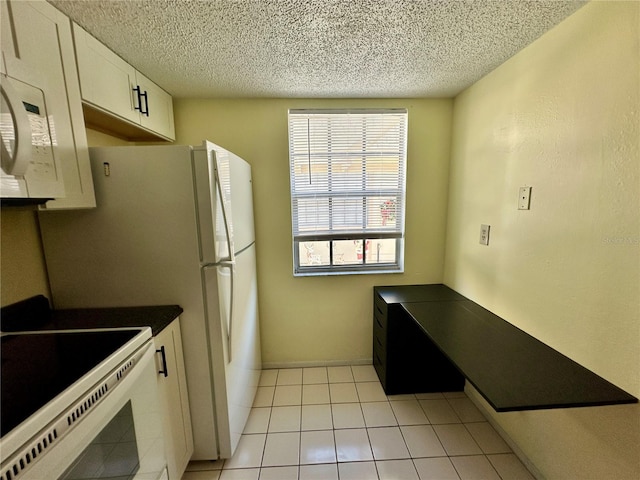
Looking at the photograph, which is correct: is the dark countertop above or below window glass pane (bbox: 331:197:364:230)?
below

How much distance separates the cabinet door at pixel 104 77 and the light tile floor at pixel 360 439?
2087mm

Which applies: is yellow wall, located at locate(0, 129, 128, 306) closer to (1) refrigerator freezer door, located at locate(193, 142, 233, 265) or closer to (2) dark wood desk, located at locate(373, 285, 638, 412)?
(1) refrigerator freezer door, located at locate(193, 142, 233, 265)

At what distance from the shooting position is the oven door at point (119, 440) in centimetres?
69

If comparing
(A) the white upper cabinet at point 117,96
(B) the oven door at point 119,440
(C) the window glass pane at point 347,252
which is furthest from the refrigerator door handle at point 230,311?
(C) the window glass pane at point 347,252

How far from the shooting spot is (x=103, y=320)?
1.27 m

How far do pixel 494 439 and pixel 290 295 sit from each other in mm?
1740

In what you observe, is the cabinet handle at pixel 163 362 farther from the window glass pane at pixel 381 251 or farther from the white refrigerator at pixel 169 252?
the window glass pane at pixel 381 251

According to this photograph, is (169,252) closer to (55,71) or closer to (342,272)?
(55,71)

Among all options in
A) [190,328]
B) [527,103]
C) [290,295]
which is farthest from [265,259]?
[527,103]

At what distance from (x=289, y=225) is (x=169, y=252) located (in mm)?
1081

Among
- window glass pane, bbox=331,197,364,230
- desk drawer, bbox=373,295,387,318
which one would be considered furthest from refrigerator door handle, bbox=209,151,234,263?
desk drawer, bbox=373,295,387,318

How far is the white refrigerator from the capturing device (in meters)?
1.33

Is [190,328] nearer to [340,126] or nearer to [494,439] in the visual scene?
[340,126]

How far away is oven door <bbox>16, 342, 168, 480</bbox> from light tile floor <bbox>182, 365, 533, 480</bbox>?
69cm
